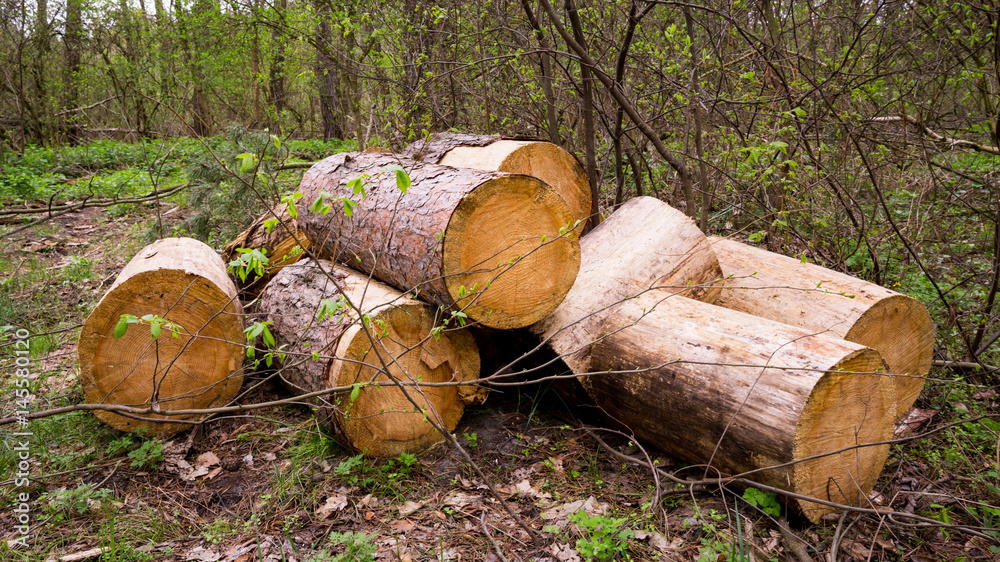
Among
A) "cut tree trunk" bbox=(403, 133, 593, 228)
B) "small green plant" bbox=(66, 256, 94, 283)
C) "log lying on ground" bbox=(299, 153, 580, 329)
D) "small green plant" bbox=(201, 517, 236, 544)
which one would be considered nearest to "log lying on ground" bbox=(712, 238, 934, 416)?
"log lying on ground" bbox=(299, 153, 580, 329)

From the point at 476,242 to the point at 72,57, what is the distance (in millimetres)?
13279

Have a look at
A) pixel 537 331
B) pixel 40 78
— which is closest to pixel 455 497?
pixel 537 331

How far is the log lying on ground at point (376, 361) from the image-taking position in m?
2.77

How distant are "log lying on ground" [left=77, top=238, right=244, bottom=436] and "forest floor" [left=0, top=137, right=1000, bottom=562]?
0.21 meters

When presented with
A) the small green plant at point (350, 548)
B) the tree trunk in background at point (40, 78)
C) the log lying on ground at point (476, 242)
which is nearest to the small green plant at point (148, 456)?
the small green plant at point (350, 548)

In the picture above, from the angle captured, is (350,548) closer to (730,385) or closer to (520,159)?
(730,385)

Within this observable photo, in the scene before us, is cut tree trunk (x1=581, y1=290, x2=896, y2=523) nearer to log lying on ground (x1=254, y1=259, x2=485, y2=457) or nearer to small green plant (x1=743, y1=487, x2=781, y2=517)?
small green plant (x1=743, y1=487, x2=781, y2=517)

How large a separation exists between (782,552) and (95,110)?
1534 cm

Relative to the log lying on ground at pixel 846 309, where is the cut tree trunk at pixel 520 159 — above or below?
above

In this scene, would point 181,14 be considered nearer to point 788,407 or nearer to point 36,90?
point 36,90

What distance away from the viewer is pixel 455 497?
2676 mm

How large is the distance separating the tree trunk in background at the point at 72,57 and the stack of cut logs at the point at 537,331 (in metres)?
11.1

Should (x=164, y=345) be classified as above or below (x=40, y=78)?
below

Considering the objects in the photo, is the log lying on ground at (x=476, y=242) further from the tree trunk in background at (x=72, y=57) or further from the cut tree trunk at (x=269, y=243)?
the tree trunk in background at (x=72, y=57)
